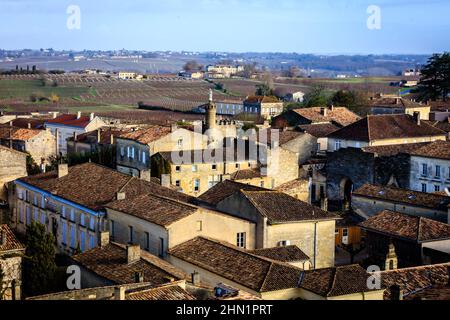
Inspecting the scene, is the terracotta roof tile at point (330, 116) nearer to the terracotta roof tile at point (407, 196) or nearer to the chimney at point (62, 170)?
the terracotta roof tile at point (407, 196)

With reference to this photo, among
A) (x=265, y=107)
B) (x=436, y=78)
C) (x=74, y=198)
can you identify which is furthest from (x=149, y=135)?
(x=265, y=107)

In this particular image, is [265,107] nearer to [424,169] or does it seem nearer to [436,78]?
[436,78]

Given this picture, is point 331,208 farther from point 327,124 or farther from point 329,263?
point 327,124

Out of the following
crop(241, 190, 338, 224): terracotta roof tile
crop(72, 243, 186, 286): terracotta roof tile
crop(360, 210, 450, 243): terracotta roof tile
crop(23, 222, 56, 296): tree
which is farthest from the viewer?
crop(241, 190, 338, 224): terracotta roof tile

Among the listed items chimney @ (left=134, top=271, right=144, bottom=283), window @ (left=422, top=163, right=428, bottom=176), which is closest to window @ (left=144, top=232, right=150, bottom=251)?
chimney @ (left=134, top=271, right=144, bottom=283)

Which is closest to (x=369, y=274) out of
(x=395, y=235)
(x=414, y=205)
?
(x=395, y=235)

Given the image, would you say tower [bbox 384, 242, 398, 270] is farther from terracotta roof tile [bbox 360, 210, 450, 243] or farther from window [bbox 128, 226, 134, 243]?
window [bbox 128, 226, 134, 243]
